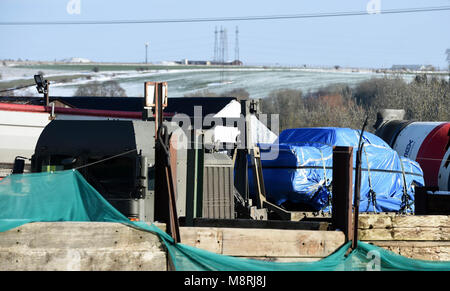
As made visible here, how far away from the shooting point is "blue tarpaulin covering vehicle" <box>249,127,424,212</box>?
16.4 m

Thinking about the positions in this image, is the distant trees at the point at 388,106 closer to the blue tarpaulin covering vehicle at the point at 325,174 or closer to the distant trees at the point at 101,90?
the distant trees at the point at 101,90

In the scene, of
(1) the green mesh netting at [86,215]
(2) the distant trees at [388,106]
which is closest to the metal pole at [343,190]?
(1) the green mesh netting at [86,215]

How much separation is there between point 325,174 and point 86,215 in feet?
31.4

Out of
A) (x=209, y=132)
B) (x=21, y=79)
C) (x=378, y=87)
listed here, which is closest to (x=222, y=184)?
(x=209, y=132)

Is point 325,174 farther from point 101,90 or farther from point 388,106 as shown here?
point 101,90

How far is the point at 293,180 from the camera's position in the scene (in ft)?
53.8

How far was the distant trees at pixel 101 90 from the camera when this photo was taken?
93.9m

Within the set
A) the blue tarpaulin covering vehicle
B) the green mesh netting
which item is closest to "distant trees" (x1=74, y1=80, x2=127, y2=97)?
the blue tarpaulin covering vehicle

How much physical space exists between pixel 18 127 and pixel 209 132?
6.47m

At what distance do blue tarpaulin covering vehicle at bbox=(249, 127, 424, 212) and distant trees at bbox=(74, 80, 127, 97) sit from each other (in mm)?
77090

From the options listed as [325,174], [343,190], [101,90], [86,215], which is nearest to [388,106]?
[101,90]

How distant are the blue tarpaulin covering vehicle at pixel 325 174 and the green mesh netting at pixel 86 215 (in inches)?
318

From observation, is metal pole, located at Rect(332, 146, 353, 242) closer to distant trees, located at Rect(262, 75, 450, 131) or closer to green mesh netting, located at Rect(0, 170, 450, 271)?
green mesh netting, located at Rect(0, 170, 450, 271)
